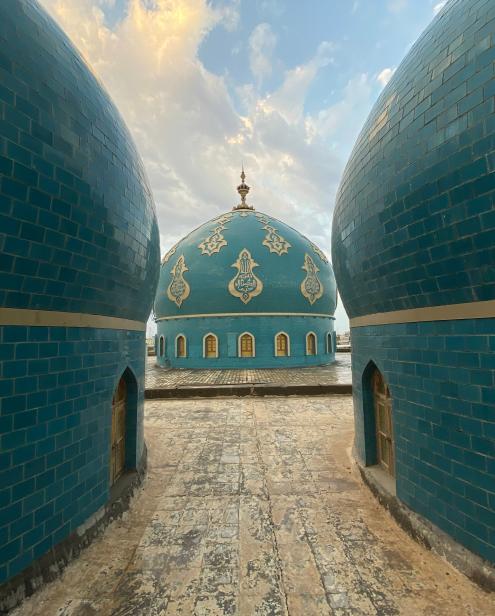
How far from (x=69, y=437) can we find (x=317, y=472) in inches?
211

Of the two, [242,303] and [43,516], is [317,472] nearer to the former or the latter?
[43,516]

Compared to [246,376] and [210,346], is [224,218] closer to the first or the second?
[210,346]

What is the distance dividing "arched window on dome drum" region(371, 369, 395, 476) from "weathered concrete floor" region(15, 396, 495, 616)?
0.77 m

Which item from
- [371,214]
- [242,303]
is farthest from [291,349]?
[371,214]

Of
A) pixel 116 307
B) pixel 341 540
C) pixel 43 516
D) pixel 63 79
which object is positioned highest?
pixel 63 79

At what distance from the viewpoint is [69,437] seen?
4.79 meters

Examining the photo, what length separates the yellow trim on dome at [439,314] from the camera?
4125mm

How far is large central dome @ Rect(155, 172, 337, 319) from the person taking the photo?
916 inches

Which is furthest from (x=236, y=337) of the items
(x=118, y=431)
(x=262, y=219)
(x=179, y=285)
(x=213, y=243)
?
(x=118, y=431)

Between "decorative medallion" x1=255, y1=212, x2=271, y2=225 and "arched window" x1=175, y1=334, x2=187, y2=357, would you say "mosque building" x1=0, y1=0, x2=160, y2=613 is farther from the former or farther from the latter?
"decorative medallion" x1=255, y1=212, x2=271, y2=225

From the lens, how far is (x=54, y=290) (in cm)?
449

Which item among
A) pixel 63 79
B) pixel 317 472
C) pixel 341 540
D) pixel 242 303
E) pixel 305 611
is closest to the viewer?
pixel 305 611

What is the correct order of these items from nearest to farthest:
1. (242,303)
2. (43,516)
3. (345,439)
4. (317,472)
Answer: (43,516)
(317,472)
(345,439)
(242,303)

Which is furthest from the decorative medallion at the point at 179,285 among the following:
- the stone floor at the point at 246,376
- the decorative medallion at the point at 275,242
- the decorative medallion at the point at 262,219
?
the decorative medallion at the point at 262,219
